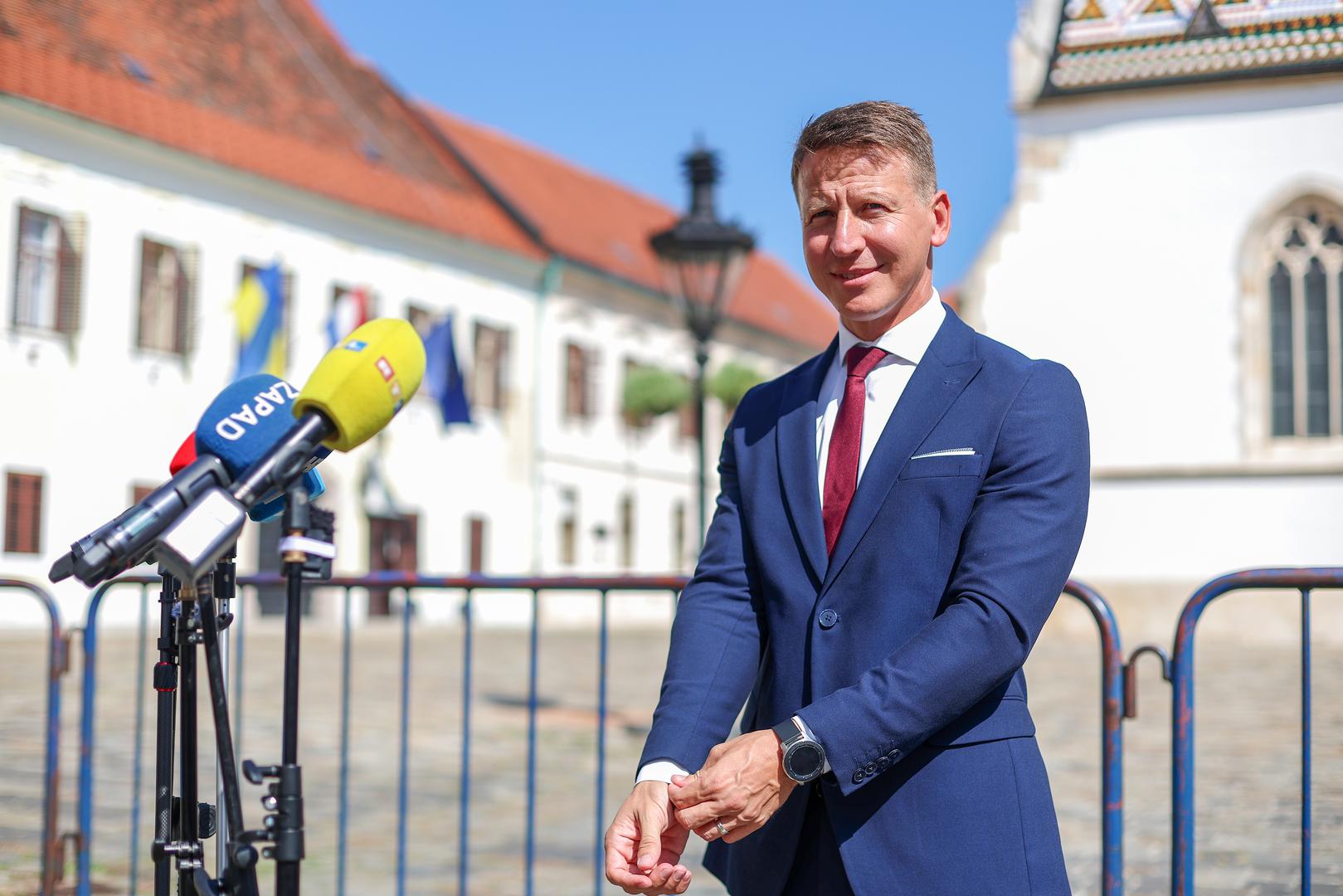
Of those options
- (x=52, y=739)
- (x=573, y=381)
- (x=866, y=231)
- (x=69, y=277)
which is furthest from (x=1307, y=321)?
(x=573, y=381)

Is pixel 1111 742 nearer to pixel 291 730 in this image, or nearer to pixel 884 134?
pixel 884 134

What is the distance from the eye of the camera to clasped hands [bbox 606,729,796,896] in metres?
2.10

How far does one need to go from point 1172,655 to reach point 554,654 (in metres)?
17.2

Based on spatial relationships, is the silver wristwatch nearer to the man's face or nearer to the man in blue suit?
the man in blue suit

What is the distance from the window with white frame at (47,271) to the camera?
73.5 feet

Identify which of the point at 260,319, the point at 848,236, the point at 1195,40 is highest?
the point at 260,319

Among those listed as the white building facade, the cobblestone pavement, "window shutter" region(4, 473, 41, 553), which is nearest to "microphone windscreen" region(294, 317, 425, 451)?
the cobblestone pavement

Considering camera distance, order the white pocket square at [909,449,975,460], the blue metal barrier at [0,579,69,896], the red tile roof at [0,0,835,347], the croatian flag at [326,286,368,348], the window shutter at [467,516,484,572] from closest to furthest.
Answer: the white pocket square at [909,449,975,460] → the blue metal barrier at [0,579,69,896] → the red tile roof at [0,0,835,347] → the croatian flag at [326,286,368,348] → the window shutter at [467,516,484,572]

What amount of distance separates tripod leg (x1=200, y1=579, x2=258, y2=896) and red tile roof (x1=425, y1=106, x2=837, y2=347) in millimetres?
29913

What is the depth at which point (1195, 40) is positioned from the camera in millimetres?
4156

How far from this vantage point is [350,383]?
199cm

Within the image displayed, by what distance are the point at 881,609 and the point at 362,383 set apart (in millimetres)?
836

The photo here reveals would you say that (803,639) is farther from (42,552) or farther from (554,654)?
(42,552)

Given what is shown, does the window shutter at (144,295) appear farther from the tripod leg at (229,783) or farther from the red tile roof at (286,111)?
the tripod leg at (229,783)
